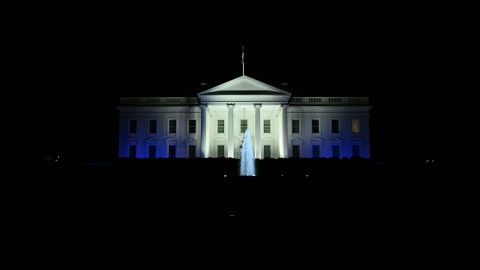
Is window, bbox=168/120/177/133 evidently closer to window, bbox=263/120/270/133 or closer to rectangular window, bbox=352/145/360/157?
window, bbox=263/120/270/133

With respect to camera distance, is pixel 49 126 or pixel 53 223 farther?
pixel 49 126

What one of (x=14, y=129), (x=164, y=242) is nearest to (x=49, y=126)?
(x=14, y=129)

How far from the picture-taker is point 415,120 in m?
55.3

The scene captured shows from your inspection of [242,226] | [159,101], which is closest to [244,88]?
[159,101]

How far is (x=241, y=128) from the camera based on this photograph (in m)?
44.3

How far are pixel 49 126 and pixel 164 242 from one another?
5178 centimetres

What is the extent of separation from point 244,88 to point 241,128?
5.00 metres

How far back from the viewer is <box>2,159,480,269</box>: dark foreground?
305 inches

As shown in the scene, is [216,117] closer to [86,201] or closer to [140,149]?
[140,149]

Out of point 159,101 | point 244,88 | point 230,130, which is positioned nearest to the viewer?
point 230,130

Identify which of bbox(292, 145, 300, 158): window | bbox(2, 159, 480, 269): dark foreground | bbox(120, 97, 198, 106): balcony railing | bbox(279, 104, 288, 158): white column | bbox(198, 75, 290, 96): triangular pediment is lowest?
bbox(2, 159, 480, 269): dark foreground

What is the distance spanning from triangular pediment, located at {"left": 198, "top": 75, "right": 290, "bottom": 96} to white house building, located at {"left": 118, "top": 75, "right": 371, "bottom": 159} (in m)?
3.47

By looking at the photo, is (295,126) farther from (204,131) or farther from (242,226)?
(242,226)

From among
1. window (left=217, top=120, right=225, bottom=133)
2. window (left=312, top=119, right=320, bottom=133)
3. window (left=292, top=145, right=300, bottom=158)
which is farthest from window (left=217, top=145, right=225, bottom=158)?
window (left=312, top=119, right=320, bottom=133)
